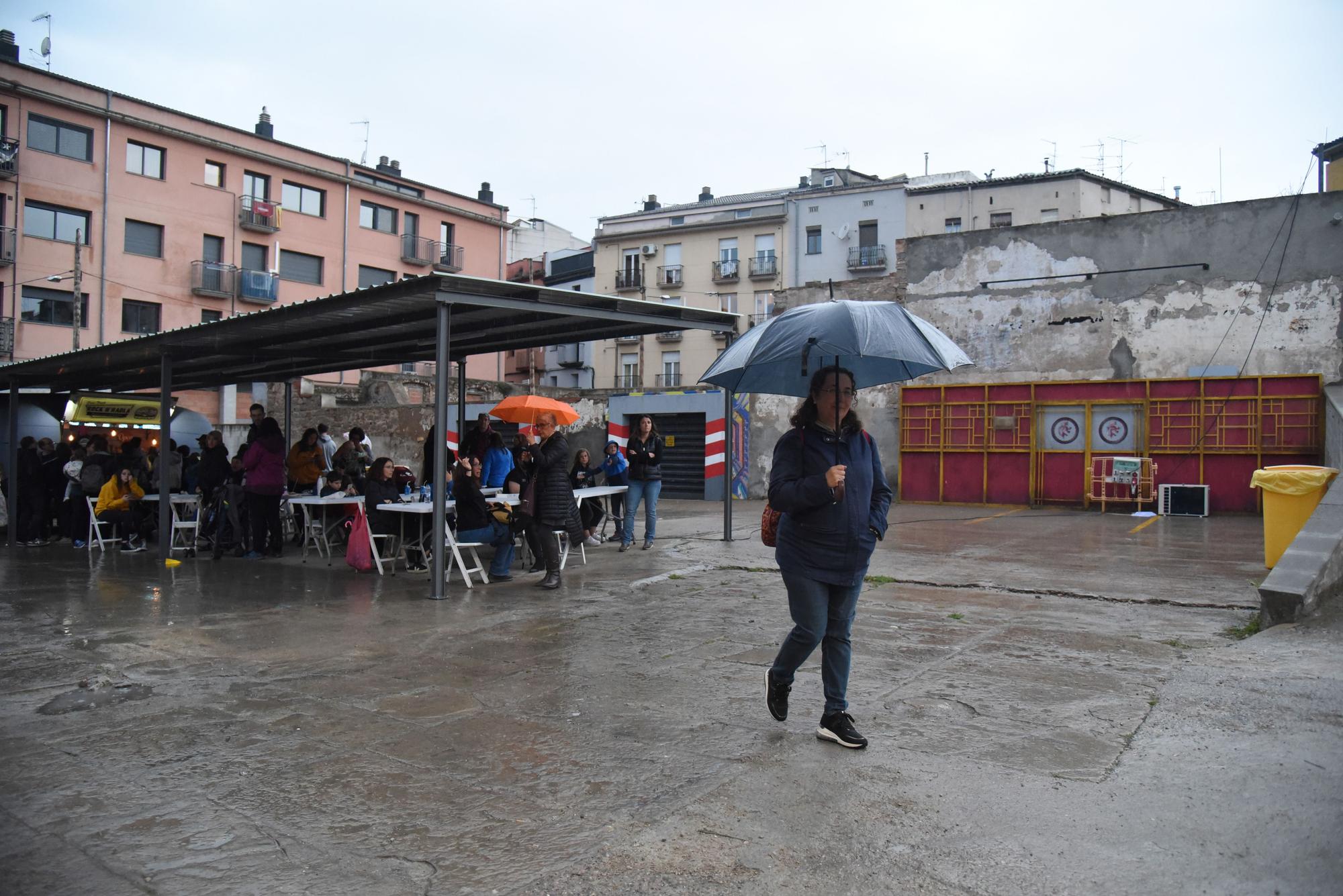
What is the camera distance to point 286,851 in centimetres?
322

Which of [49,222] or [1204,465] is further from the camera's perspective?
[49,222]

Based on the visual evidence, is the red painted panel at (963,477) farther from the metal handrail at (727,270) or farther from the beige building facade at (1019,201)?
the metal handrail at (727,270)

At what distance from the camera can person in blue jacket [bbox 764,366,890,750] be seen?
4.16 meters

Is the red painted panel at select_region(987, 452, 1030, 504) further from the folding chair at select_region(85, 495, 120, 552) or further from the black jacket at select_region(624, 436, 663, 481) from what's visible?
the folding chair at select_region(85, 495, 120, 552)

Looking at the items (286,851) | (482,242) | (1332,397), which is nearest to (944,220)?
(482,242)

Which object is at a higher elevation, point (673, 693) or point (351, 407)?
point (351, 407)

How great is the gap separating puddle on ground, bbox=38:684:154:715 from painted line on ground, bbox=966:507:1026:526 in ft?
41.5

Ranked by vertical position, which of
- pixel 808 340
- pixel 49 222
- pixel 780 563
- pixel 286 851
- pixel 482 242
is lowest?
pixel 286 851

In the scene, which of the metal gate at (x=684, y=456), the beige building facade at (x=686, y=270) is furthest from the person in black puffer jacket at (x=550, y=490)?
the beige building facade at (x=686, y=270)

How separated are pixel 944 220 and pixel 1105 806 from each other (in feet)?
148

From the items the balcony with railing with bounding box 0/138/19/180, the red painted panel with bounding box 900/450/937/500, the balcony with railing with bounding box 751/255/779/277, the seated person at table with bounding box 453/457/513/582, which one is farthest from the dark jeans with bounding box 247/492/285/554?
the balcony with railing with bounding box 751/255/779/277

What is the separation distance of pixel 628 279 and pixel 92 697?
47566 millimetres

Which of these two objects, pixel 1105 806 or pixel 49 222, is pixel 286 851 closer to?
pixel 1105 806

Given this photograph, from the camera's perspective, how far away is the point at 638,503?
39.3 feet
